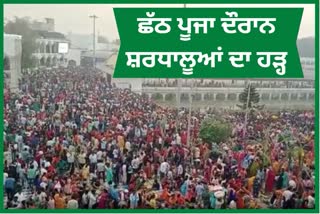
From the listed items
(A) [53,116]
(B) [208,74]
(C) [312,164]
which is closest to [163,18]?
(B) [208,74]

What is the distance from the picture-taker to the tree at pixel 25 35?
390cm

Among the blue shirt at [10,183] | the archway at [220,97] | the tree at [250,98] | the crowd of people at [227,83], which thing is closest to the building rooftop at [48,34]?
the crowd of people at [227,83]

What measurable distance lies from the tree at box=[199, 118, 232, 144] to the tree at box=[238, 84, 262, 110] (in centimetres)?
17

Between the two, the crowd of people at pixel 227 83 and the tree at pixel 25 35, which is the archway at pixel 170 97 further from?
the tree at pixel 25 35

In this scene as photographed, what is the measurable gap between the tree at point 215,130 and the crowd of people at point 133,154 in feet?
0.11

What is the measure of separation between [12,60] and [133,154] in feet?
3.27

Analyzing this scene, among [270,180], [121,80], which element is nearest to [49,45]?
[121,80]

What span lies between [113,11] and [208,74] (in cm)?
73

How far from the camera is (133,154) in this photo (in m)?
4.07

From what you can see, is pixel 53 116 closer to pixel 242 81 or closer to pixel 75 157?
pixel 75 157

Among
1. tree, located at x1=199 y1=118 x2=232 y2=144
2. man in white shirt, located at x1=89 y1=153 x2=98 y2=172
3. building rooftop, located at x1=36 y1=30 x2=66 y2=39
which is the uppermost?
building rooftop, located at x1=36 y1=30 x2=66 y2=39

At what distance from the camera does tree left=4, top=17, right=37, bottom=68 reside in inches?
154

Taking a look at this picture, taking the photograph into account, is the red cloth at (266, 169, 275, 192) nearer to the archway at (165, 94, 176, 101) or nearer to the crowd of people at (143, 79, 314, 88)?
the crowd of people at (143, 79, 314, 88)

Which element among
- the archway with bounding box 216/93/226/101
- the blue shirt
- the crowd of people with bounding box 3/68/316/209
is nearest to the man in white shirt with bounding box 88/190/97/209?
the crowd of people with bounding box 3/68/316/209
